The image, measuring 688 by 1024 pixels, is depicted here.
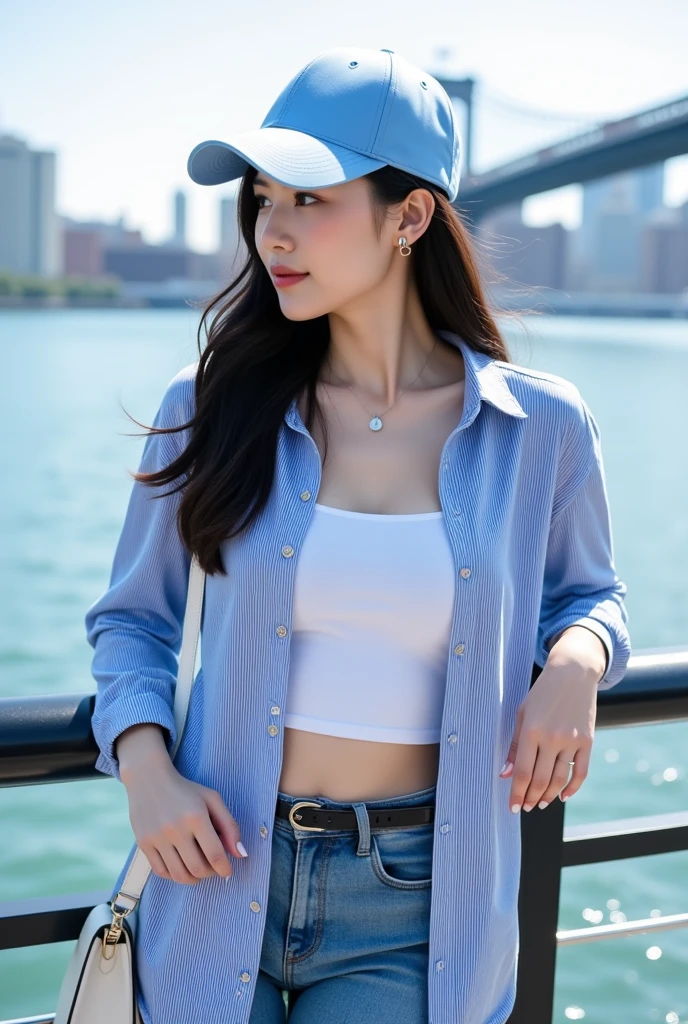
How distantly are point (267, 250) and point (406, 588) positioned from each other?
0.35m

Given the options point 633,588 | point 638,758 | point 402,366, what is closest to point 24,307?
point 633,588

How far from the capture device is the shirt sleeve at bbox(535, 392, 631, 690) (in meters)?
1.19

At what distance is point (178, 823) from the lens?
104 cm

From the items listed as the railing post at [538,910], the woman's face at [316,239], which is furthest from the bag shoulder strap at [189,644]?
the railing post at [538,910]

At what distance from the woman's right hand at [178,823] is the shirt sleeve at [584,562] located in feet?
1.22

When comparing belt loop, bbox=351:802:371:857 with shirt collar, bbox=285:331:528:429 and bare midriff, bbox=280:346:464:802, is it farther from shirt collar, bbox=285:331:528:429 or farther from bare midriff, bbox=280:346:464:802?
shirt collar, bbox=285:331:528:429

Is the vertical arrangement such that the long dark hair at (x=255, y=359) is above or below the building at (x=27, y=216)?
below

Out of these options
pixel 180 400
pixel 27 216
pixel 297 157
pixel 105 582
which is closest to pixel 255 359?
pixel 180 400

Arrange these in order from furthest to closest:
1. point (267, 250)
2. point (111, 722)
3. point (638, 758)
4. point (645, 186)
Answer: point (645, 186)
point (638, 758)
point (267, 250)
point (111, 722)

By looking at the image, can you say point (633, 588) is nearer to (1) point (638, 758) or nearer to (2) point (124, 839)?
(1) point (638, 758)

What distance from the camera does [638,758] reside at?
771 cm

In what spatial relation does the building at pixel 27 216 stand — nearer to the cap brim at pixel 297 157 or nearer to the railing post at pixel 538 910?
the cap brim at pixel 297 157

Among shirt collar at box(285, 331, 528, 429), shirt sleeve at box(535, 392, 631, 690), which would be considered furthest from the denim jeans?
shirt collar at box(285, 331, 528, 429)

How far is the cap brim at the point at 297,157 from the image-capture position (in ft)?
3.65
